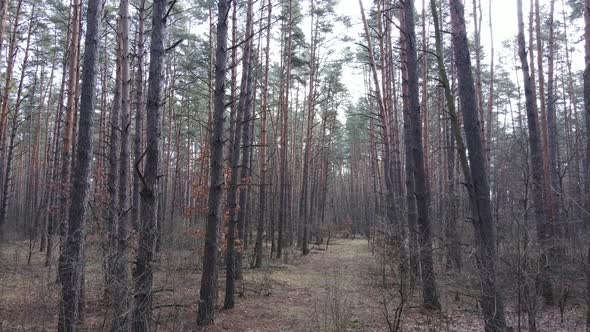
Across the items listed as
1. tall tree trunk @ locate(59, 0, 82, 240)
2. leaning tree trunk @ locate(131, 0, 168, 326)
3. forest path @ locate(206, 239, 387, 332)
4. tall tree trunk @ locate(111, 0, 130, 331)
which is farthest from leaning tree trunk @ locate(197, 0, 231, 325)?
tall tree trunk @ locate(59, 0, 82, 240)

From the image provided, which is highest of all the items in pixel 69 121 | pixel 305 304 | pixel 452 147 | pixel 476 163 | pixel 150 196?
pixel 69 121

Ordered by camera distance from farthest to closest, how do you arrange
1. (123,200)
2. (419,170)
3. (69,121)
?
(69,121), (419,170), (123,200)

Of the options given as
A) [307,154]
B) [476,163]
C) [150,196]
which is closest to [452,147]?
[476,163]

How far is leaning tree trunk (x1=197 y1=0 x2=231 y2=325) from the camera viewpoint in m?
6.78

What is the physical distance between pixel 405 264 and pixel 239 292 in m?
5.01

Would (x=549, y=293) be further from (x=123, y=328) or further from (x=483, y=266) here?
(x=123, y=328)

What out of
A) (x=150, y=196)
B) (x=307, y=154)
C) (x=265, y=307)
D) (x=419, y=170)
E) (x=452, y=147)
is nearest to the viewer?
(x=150, y=196)

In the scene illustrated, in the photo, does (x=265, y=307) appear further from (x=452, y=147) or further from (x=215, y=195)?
(x=452, y=147)

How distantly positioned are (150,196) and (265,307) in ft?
16.6

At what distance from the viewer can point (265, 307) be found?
8.59 m

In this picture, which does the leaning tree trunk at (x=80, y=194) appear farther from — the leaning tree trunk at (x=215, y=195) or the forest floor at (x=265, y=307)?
the leaning tree trunk at (x=215, y=195)

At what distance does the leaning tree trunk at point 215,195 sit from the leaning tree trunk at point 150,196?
202 cm

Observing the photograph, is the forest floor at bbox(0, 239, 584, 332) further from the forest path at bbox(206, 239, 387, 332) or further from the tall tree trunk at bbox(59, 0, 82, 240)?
the tall tree trunk at bbox(59, 0, 82, 240)

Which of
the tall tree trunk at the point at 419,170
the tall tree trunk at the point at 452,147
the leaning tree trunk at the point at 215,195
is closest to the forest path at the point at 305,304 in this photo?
the leaning tree trunk at the point at 215,195
